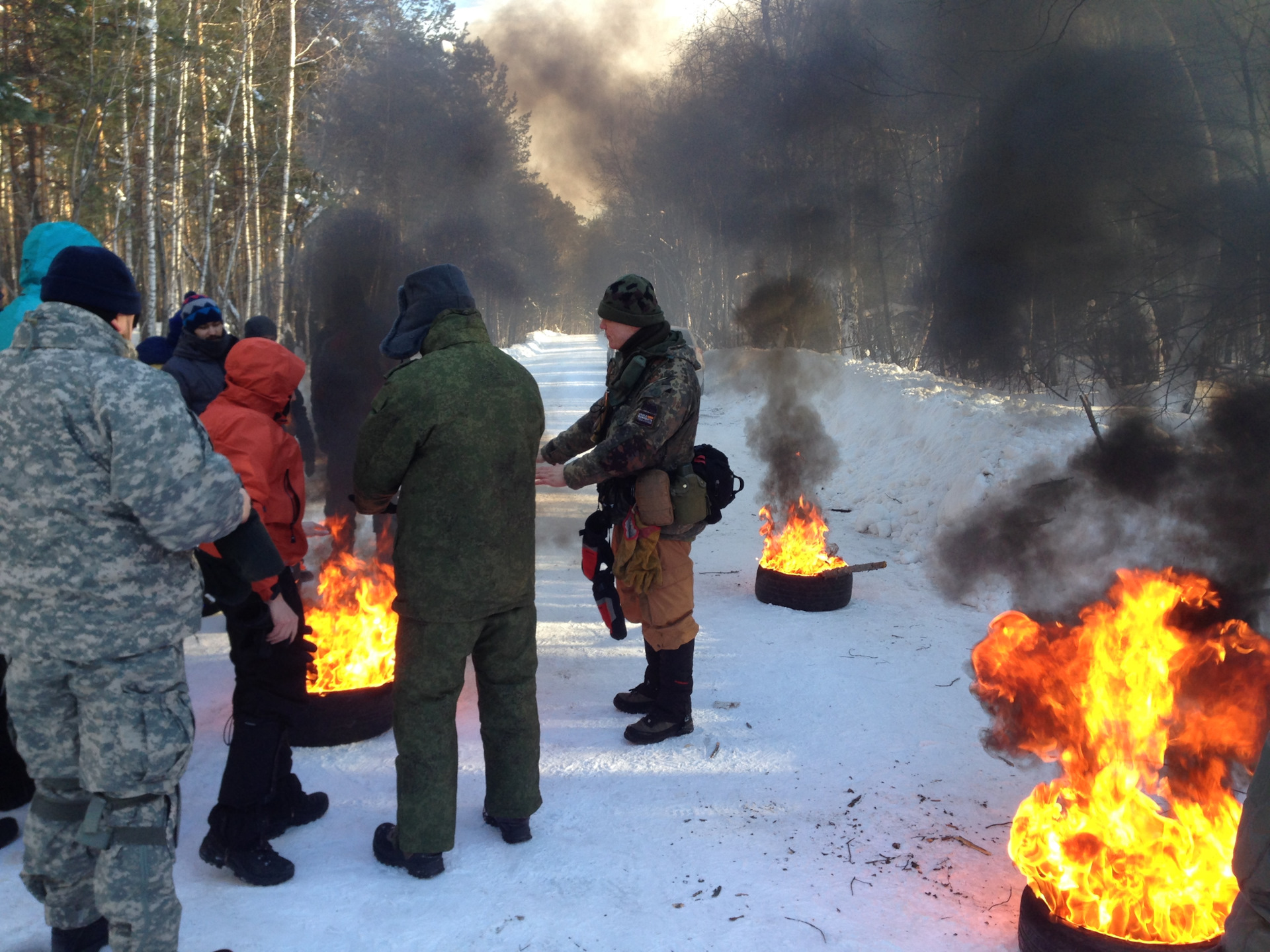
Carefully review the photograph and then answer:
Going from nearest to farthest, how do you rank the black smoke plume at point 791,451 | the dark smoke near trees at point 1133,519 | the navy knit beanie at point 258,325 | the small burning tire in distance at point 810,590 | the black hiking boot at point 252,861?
the black hiking boot at point 252,861 → the dark smoke near trees at point 1133,519 → the small burning tire in distance at point 810,590 → the navy knit beanie at point 258,325 → the black smoke plume at point 791,451

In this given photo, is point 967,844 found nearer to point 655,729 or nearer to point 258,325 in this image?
point 655,729

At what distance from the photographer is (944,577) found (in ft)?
21.7

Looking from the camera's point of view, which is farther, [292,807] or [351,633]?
[351,633]

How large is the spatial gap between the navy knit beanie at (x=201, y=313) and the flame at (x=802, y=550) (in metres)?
3.90

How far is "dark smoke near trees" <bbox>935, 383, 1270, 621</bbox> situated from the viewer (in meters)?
4.40

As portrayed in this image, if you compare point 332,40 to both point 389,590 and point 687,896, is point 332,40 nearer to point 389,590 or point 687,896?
point 389,590

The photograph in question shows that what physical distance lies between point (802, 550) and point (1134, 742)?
3615 mm

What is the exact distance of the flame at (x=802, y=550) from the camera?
243 inches

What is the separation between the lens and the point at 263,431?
9.54 ft

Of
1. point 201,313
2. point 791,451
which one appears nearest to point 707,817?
point 201,313

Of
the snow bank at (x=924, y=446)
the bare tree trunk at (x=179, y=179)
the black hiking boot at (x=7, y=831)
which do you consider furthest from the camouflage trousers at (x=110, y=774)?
the bare tree trunk at (x=179, y=179)

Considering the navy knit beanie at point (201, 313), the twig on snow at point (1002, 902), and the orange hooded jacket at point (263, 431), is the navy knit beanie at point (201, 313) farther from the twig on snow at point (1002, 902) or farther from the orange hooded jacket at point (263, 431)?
the twig on snow at point (1002, 902)

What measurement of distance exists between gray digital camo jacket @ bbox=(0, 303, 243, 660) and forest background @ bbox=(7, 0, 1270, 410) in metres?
5.08

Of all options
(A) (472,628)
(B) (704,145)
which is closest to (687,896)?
(A) (472,628)
